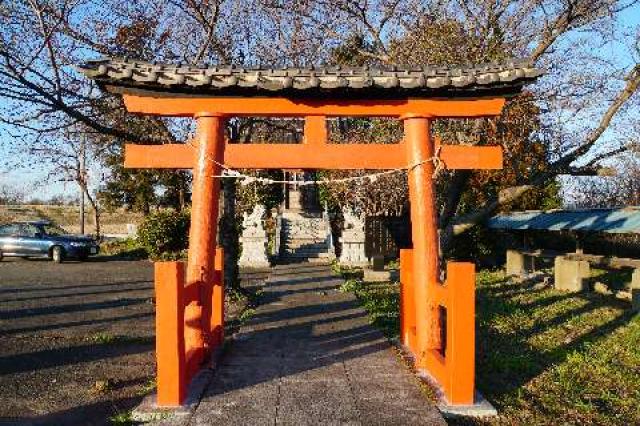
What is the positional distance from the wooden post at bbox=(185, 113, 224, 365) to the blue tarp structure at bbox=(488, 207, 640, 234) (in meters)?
10.1

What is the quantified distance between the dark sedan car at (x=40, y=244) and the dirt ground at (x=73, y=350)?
8032 mm

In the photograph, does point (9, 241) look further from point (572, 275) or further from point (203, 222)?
point (572, 275)

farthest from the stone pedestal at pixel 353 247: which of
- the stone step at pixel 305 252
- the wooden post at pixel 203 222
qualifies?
the wooden post at pixel 203 222

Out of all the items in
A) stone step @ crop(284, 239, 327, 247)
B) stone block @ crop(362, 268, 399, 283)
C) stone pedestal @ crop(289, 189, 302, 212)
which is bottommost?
stone block @ crop(362, 268, 399, 283)

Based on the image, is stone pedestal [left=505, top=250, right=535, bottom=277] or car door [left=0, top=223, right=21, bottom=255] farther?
car door [left=0, top=223, right=21, bottom=255]

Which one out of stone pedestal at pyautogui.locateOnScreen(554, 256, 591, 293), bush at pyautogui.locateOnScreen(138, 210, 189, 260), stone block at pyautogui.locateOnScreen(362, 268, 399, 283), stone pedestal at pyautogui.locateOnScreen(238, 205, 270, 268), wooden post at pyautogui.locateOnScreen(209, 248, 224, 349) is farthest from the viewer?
bush at pyautogui.locateOnScreen(138, 210, 189, 260)

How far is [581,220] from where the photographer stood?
15.5 meters

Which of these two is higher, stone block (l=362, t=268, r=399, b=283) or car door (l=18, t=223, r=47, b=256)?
car door (l=18, t=223, r=47, b=256)

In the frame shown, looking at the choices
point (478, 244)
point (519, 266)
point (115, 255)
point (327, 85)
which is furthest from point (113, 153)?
point (327, 85)

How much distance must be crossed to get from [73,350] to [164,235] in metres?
17.0

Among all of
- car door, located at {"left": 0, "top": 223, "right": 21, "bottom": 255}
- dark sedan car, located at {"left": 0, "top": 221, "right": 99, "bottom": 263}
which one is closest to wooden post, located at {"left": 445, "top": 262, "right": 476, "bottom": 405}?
dark sedan car, located at {"left": 0, "top": 221, "right": 99, "bottom": 263}

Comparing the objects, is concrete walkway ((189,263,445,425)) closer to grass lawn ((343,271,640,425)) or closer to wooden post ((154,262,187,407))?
wooden post ((154,262,187,407))

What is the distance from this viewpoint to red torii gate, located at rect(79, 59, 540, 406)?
6.25 m

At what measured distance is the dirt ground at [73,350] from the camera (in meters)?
5.44
